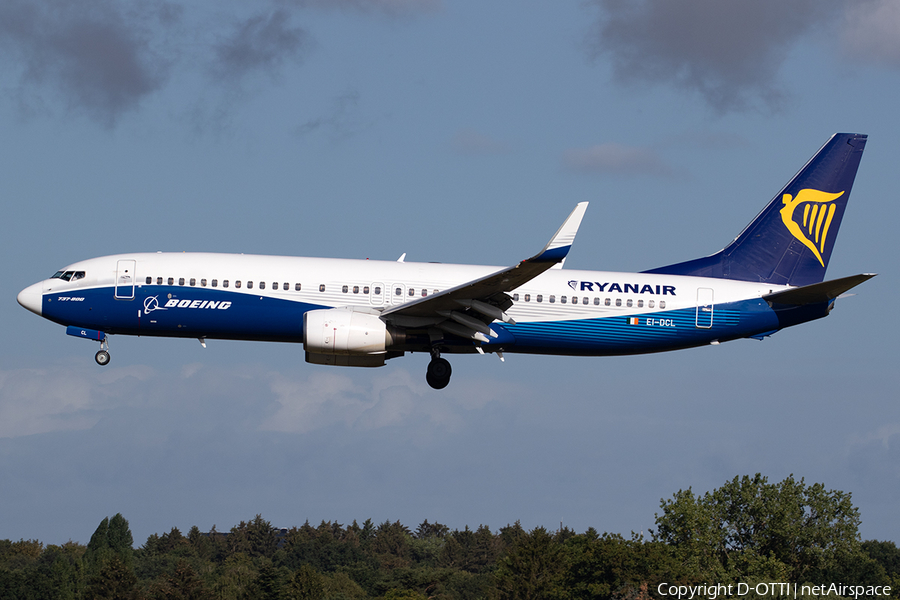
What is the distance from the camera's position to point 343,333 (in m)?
36.1

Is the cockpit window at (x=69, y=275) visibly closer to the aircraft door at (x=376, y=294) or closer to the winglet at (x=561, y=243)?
the aircraft door at (x=376, y=294)

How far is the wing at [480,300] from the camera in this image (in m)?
33.0

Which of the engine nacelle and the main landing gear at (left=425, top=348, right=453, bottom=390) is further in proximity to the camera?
the main landing gear at (left=425, top=348, right=453, bottom=390)

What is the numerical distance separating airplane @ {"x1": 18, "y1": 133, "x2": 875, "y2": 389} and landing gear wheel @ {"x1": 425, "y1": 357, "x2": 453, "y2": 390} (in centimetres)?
5

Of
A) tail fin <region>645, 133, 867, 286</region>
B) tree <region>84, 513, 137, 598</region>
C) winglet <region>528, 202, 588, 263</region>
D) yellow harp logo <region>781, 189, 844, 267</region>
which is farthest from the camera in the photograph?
tree <region>84, 513, 137, 598</region>

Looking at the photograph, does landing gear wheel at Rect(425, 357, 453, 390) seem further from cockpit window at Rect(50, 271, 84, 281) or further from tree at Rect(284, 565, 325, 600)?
tree at Rect(284, 565, 325, 600)

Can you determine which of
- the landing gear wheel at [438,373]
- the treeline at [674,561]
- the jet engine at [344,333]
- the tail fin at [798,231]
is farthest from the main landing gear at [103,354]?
the treeline at [674,561]

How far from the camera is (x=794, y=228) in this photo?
143 feet

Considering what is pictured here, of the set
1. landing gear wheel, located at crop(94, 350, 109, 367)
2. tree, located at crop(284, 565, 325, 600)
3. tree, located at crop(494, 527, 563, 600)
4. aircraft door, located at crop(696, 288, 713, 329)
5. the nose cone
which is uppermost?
aircraft door, located at crop(696, 288, 713, 329)

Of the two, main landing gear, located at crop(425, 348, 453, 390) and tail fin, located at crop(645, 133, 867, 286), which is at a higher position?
tail fin, located at crop(645, 133, 867, 286)

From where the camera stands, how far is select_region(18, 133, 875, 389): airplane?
36844mm

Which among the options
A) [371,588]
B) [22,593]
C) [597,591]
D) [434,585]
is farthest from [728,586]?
[22,593]

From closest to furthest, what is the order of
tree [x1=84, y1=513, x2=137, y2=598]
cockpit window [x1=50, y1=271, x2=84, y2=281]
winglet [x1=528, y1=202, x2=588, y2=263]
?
winglet [x1=528, y1=202, x2=588, y2=263]
cockpit window [x1=50, y1=271, x2=84, y2=281]
tree [x1=84, y1=513, x2=137, y2=598]

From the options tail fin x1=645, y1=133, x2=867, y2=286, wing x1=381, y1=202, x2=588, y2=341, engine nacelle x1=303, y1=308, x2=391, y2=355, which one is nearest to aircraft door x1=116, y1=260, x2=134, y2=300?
engine nacelle x1=303, y1=308, x2=391, y2=355
